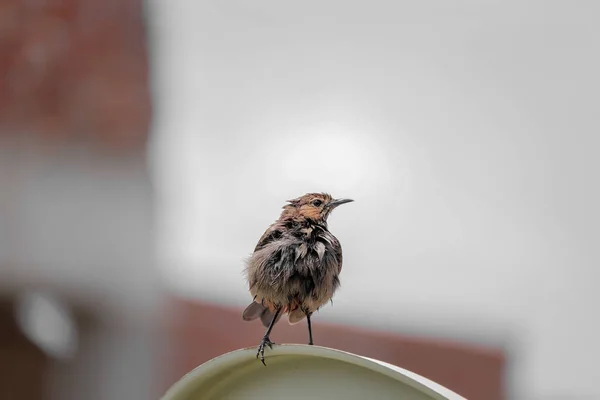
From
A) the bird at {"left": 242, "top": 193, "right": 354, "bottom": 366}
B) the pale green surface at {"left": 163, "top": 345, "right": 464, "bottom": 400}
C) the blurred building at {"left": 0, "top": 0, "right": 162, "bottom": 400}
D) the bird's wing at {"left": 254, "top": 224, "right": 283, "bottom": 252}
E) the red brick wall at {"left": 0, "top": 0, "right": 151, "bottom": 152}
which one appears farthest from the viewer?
the red brick wall at {"left": 0, "top": 0, "right": 151, "bottom": 152}

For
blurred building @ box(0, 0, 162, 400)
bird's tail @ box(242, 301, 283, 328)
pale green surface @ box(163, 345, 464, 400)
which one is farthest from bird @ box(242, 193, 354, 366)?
blurred building @ box(0, 0, 162, 400)

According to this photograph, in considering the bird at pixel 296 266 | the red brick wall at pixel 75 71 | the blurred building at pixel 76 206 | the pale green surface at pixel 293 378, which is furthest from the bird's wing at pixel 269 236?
the red brick wall at pixel 75 71

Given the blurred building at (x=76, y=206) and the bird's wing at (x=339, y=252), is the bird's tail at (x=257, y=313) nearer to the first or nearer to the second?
the bird's wing at (x=339, y=252)

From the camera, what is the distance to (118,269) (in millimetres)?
7477

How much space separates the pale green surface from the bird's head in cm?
87

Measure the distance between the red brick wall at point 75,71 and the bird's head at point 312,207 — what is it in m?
5.72

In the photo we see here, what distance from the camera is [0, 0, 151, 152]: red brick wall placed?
24.7 feet

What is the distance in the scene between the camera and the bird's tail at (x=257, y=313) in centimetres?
211

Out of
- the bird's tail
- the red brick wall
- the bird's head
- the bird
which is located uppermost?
the red brick wall

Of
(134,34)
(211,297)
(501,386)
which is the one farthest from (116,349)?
(501,386)

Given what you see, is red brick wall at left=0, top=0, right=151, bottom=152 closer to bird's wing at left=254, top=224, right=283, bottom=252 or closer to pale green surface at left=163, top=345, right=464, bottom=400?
bird's wing at left=254, top=224, right=283, bottom=252

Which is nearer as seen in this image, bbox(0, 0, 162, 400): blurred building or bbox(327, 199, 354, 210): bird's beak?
bbox(327, 199, 354, 210): bird's beak

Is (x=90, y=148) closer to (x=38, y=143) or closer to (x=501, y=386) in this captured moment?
(x=38, y=143)

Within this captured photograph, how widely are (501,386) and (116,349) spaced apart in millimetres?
3308
